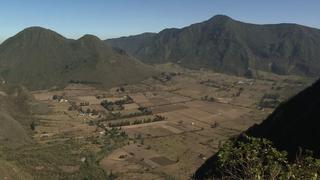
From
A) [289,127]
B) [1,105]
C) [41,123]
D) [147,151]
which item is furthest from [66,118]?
[289,127]

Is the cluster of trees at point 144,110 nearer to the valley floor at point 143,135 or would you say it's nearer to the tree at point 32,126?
the valley floor at point 143,135

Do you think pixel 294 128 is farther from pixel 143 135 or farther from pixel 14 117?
pixel 14 117

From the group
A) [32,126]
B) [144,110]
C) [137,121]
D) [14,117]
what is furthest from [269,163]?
[144,110]

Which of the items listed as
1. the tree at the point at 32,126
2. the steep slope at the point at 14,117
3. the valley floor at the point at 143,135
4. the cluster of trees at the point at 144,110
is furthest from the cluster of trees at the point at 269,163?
the cluster of trees at the point at 144,110

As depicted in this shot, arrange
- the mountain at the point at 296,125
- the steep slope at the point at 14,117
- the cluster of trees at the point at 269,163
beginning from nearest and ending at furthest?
the cluster of trees at the point at 269,163
the mountain at the point at 296,125
the steep slope at the point at 14,117

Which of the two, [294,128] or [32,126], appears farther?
[32,126]

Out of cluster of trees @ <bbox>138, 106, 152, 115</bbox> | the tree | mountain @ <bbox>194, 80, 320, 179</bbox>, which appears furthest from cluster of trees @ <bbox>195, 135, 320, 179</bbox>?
cluster of trees @ <bbox>138, 106, 152, 115</bbox>

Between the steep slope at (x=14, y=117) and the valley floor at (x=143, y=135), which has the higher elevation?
the steep slope at (x=14, y=117)

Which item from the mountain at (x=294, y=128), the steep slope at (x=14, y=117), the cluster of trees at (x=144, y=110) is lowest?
the cluster of trees at (x=144, y=110)

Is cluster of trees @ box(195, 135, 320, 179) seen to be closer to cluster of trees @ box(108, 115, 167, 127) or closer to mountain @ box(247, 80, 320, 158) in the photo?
mountain @ box(247, 80, 320, 158)

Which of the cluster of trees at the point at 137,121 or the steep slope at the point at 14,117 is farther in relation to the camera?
the cluster of trees at the point at 137,121
